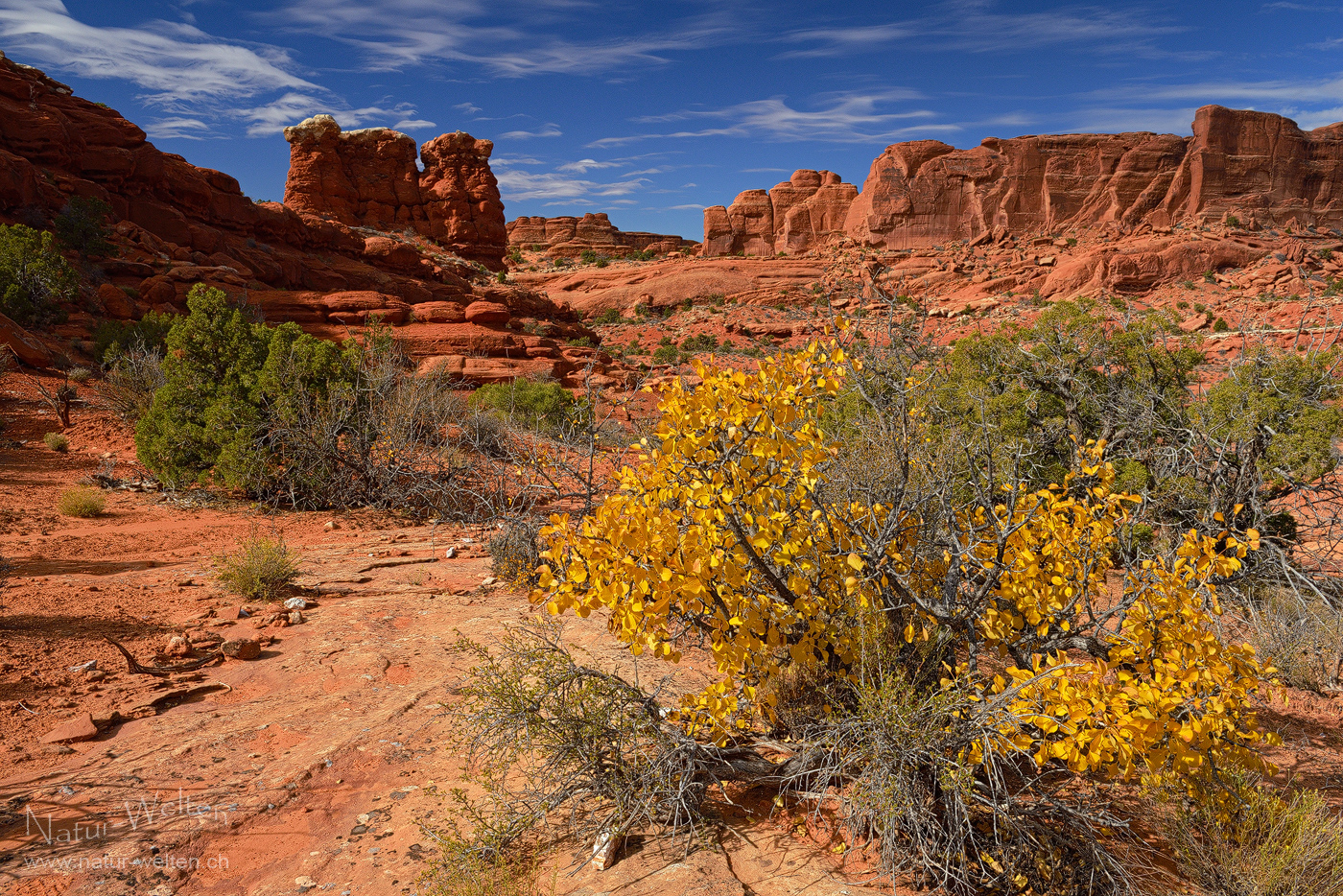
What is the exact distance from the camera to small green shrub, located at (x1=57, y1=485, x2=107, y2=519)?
26.6 feet

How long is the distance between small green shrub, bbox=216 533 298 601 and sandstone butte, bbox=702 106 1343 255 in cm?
6011

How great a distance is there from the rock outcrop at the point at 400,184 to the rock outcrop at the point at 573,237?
25.8 meters

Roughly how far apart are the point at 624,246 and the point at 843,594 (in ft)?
255

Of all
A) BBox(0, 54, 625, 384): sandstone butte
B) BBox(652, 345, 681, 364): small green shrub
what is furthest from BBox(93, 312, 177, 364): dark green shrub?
BBox(652, 345, 681, 364): small green shrub

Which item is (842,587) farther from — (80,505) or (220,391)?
(220,391)

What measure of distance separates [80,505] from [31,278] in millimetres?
14247

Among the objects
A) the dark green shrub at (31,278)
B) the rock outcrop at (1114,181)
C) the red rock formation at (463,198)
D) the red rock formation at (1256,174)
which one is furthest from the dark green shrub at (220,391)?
the red rock formation at (1256,174)

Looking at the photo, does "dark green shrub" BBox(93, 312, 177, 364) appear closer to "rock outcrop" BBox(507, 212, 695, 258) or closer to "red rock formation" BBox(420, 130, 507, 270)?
"red rock formation" BBox(420, 130, 507, 270)

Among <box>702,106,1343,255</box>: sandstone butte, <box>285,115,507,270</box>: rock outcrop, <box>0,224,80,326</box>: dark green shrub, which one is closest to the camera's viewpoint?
<box>0,224,80,326</box>: dark green shrub

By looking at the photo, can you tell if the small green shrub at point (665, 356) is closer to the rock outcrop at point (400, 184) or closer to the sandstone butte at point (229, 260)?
the sandstone butte at point (229, 260)

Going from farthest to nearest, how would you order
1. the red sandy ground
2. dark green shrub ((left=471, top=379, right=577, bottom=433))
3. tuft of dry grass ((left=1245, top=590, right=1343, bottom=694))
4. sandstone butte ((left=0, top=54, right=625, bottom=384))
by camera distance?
1. sandstone butte ((left=0, top=54, right=625, bottom=384))
2. dark green shrub ((left=471, top=379, right=577, bottom=433))
3. tuft of dry grass ((left=1245, top=590, right=1343, bottom=694))
4. the red sandy ground

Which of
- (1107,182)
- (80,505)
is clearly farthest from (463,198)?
(1107,182)

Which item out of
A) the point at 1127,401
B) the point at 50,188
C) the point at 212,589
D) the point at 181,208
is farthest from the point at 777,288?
the point at 212,589

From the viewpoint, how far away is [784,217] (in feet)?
217
